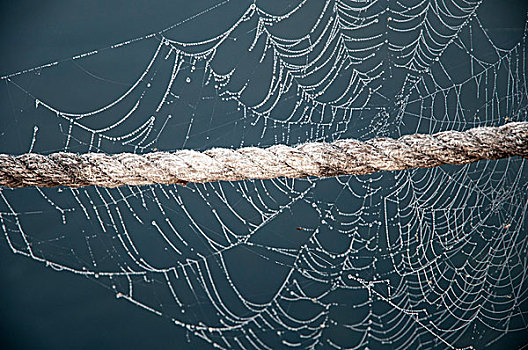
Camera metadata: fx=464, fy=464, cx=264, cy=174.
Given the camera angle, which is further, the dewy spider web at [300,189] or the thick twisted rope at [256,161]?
the dewy spider web at [300,189]

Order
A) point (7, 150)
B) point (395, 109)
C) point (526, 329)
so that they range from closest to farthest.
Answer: point (7, 150)
point (395, 109)
point (526, 329)

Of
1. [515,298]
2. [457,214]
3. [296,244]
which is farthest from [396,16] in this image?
[515,298]

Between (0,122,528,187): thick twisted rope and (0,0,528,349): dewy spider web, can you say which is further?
(0,0,528,349): dewy spider web

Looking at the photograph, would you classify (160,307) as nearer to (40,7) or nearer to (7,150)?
(7,150)
